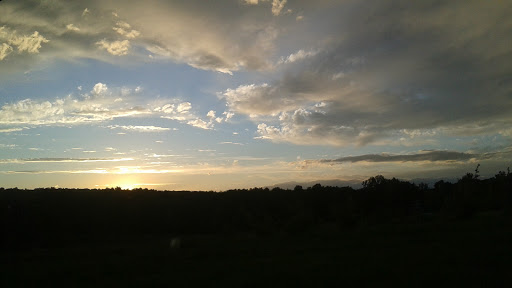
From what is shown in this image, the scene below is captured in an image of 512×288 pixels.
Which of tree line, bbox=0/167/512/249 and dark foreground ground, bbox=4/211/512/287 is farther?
tree line, bbox=0/167/512/249

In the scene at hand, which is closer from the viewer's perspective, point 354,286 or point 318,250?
point 354,286

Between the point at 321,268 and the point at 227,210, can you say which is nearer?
the point at 321,268

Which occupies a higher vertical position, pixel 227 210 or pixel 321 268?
pixel 227 210

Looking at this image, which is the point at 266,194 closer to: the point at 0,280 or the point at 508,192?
the point at 508,192

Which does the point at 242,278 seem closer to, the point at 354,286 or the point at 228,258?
the point at 354,286

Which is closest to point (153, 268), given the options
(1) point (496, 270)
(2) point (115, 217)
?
(1) point (496, 270)

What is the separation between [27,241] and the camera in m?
43.5

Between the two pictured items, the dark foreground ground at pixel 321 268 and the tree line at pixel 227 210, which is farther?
the tree line at pixel 227 210

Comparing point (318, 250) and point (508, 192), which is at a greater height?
point (508, 192)

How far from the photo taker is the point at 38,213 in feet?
174

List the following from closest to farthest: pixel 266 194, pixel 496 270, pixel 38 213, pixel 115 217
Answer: pixel 496 270 → pixel 38 213 → pixel 115 217 → pixel 266 194

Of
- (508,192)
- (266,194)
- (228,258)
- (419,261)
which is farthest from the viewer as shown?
(266,194)

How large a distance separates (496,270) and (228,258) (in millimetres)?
12129

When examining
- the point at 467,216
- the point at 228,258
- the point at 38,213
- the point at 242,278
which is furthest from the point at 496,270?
the point at 38,213
